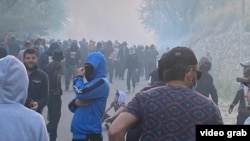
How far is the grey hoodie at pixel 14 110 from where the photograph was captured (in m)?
3.93

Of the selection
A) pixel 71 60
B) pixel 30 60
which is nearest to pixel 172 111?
pixel 30 60

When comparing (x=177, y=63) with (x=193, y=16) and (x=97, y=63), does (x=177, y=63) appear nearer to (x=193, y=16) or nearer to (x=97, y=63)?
(x=97, y=63)

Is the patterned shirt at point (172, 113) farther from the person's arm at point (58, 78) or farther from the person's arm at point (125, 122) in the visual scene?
the person's arm at point (58, 78)

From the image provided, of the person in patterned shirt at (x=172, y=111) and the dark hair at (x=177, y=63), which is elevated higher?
the dark hair at (x=177, y=63)

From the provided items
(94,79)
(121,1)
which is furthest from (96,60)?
(121,1)

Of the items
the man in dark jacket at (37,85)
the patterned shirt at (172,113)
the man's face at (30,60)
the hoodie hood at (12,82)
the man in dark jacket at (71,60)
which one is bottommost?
the man in dark jacket at (71,60)

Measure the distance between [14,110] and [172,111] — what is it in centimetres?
106

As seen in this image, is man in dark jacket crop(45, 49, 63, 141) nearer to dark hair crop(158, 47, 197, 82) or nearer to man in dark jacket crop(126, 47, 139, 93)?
dark hair crop(158, 47, 197, 82)

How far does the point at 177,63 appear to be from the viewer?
385cm

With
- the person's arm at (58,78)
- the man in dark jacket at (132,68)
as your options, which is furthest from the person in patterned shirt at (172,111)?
the man in dark jacket at (132,68)

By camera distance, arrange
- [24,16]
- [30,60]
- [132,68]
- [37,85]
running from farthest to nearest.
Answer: [24,16], [132,68], [30,60], [37,85]

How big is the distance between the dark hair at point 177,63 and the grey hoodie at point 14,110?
0.94 metres

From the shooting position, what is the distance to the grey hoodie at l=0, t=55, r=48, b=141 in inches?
155

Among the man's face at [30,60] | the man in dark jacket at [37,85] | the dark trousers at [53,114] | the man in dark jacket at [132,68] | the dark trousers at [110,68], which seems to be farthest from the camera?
the dark trousers at [110,68]
